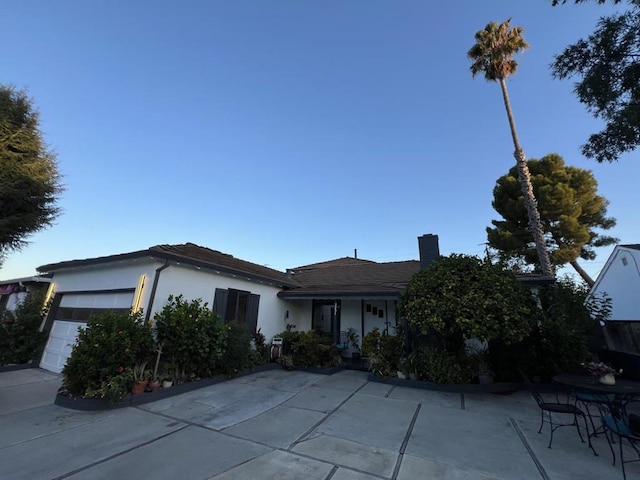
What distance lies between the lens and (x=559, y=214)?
595 inches

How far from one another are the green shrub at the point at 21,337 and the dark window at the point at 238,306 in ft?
21.0

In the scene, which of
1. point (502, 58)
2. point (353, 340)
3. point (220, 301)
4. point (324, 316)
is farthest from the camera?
point (502, 58)

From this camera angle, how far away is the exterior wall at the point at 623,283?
343 inches

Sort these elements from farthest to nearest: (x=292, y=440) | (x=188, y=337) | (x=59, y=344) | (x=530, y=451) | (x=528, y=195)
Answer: (x=528, y=195) → (x=59, y=344) → (x=188, y=337) → (x=292, y=440) → (x=530, y=451)

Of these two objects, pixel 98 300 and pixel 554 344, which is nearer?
pixel 554 344

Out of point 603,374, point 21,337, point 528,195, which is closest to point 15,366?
point 21,337

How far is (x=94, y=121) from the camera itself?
998 centimetres

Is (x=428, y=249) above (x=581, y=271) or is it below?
below

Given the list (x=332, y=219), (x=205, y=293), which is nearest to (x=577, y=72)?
(x=205, y=293)

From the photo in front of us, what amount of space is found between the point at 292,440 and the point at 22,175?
48.2ft

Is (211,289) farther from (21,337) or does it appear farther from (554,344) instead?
(554,344)

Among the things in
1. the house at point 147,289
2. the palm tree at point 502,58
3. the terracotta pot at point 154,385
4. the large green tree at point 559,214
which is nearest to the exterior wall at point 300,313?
the house at point 147,289

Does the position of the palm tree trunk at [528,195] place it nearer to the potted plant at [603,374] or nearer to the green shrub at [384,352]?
the green shrub at [384,352]

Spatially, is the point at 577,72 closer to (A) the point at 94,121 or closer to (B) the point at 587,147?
(B) the point at 587,147
